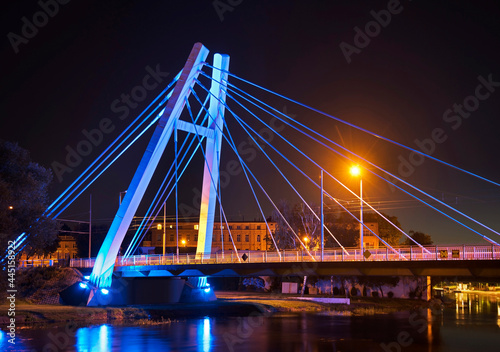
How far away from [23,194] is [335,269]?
24.5 m

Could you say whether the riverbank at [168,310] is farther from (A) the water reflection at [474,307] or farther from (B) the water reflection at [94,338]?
(A) the water reflection at [474,307]

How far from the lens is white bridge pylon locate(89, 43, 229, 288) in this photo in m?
47.5

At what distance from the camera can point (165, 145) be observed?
159 feet

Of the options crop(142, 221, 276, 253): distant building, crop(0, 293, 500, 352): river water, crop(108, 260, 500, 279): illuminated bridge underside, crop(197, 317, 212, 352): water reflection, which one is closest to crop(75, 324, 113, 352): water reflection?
crop(0, 293, 500, 352): river water

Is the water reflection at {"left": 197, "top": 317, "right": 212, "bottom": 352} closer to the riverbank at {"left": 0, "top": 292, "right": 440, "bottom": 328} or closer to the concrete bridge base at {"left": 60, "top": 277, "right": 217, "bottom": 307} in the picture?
the riverbank at {"left": 0, "top": 292, "right": 440, "bottom": 328}

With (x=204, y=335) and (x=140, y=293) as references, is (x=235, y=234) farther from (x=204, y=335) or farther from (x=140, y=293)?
(x=204, y=335)

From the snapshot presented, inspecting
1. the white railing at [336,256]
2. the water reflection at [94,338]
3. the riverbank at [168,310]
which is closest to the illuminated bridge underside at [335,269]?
the white railing at [336,256]

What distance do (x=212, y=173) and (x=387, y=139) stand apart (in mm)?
18703

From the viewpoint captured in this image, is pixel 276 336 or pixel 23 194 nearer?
pixel 276 336

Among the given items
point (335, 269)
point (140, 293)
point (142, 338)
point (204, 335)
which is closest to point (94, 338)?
point (142, 338)

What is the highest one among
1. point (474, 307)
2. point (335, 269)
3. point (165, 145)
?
point (165, 145)

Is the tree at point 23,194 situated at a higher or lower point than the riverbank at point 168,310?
higher

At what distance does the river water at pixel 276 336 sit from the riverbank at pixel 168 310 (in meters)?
2.20

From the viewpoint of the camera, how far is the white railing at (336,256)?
39000 mm
